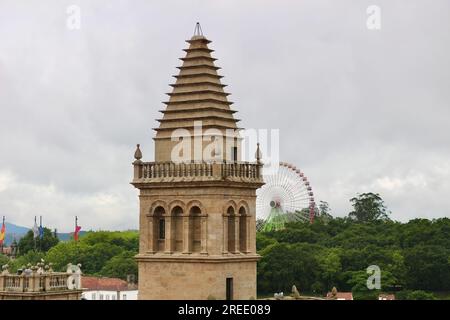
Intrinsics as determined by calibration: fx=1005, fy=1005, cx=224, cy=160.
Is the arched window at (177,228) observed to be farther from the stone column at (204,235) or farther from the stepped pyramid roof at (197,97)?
the stepped pyramid roof at (197,97)

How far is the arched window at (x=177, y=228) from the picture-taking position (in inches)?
1877

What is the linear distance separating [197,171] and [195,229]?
8.99 feet

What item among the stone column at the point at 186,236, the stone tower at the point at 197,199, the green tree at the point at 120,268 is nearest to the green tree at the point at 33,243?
the green tree at the point at 120,268

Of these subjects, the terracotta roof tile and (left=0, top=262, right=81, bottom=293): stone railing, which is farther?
the terracotta roof tile

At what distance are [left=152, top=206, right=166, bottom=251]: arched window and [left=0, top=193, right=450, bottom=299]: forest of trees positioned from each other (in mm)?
64152

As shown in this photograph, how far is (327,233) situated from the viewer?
14750 cm

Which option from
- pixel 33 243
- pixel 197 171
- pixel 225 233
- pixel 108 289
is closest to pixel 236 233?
pixel 225 233

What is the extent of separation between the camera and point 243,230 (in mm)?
49125

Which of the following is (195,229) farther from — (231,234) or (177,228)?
(231,234)

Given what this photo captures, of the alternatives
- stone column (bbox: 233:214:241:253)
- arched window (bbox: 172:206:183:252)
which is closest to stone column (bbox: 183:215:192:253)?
arched window (bbox: 172:206:183:252)

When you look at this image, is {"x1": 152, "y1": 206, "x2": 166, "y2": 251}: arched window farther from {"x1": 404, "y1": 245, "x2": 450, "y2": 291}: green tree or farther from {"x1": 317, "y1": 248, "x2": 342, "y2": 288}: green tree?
{"x1": 404, "y1": 245, "x2": 450, "y2": 291}: green tree

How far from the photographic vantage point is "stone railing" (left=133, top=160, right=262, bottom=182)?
47062mm

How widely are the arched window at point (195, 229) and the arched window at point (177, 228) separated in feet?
1.89
